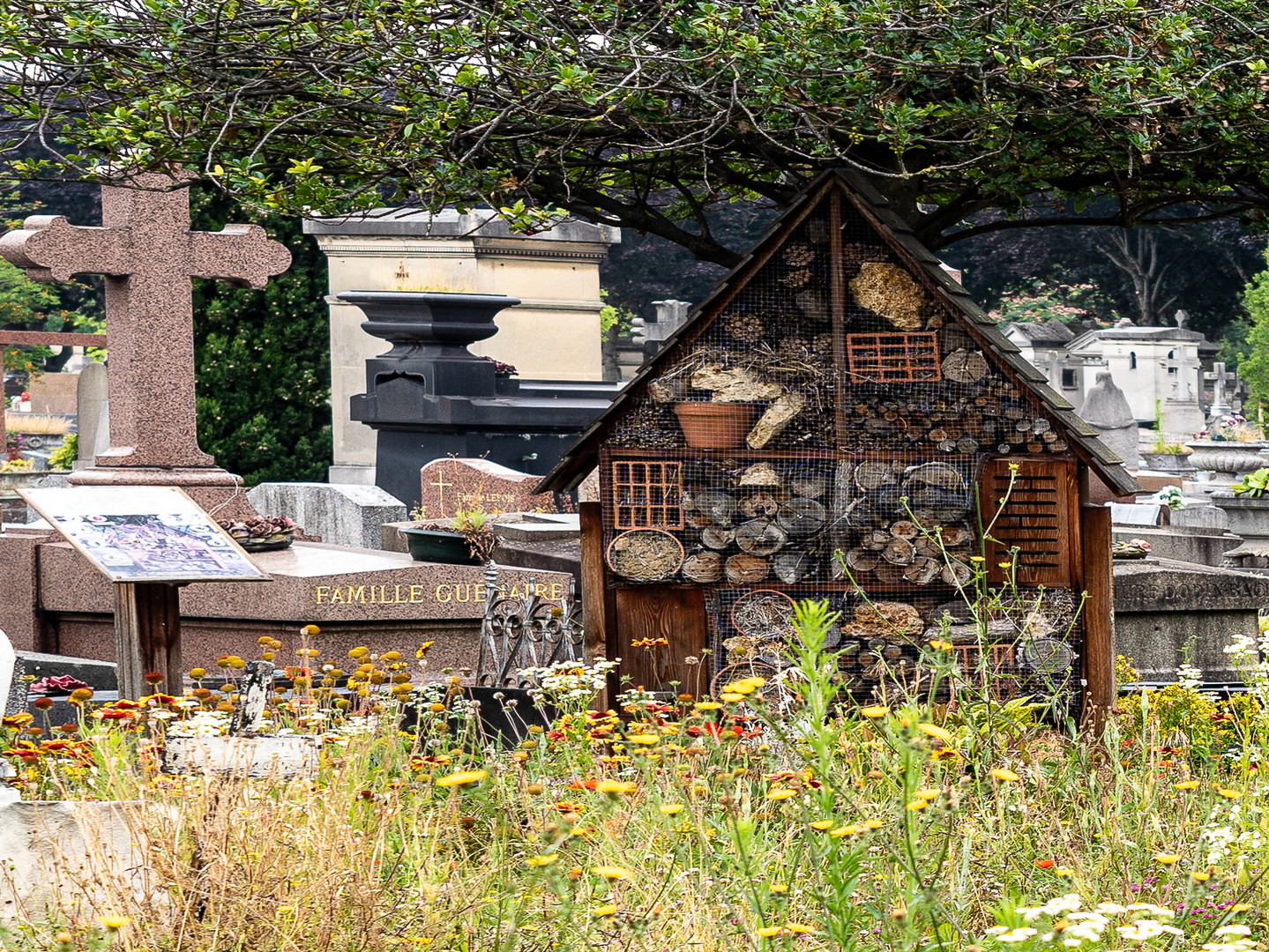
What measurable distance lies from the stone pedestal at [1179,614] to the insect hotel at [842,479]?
7.10 feet

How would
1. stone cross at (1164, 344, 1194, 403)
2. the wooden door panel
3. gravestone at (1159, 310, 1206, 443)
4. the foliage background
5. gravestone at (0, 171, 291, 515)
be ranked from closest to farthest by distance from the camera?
the wooden door panel → gravestone at (0, 171, 291, 515) → the foliage background → gravestone at (1159, 310, 1206, 443) → stone cross at (1164, 344, 1194, 403)

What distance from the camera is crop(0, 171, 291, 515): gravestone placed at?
1041cm

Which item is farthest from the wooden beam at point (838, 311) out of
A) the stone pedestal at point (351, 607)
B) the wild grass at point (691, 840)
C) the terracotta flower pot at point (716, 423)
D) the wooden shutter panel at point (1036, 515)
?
the stone pedestal at point (351, 607)

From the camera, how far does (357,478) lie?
1798 centimetres

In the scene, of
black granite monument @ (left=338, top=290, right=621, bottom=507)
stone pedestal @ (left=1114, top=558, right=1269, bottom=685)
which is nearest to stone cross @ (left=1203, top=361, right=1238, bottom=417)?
black granite monument @ (left=338, top=290, right=621, bottom=507)

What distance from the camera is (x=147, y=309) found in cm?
1052

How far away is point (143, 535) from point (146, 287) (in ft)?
15.4

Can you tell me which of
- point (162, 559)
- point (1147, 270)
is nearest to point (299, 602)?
point (162, 559)

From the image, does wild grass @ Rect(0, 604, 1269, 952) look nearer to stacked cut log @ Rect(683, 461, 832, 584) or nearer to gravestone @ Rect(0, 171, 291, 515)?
stacked cut log @ Rect(683, 461, 832, 584)

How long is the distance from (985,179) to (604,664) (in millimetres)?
2526

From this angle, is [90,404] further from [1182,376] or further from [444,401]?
[1182,376]

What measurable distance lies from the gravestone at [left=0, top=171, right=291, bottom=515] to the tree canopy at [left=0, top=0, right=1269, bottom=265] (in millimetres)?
4193

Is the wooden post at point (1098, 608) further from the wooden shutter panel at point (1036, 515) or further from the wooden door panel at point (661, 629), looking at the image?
the wooden door panel at point (661, 629)

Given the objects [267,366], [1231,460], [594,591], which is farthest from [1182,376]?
[594,591]
